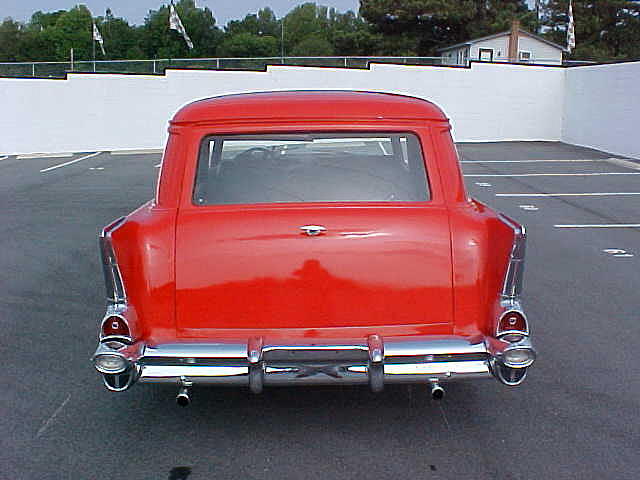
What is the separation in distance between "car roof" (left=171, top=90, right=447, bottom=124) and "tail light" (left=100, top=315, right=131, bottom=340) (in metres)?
1.17

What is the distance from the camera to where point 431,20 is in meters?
51.3

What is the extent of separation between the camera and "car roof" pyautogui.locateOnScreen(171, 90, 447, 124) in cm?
429

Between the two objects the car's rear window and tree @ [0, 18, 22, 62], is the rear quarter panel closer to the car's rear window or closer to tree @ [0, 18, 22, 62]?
the car's rear window

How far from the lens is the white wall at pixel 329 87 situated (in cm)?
2589

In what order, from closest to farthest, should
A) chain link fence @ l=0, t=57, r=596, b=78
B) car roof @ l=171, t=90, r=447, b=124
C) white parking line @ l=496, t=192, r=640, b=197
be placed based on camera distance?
car roof @ l=171, t=90, r=447, b=124 < white parking line @ l=496, t=192, r=640, b=197 < chain link fence @ l=0, t=57, r=596, b=78

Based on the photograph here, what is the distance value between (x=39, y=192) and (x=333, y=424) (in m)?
11.9

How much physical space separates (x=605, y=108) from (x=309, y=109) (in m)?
20.3

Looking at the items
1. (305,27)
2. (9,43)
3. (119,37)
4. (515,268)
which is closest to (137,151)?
(515,268)

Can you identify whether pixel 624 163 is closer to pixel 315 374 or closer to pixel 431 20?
pixel 315 374

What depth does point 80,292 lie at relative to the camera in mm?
7137

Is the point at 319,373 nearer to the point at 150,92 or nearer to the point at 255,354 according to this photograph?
the point at 255,354

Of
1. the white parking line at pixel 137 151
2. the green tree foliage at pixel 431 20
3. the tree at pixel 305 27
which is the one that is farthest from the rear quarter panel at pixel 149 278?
the tree at pixel 305 27

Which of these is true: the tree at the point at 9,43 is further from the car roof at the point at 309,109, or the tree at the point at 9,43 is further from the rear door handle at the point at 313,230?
the rear door handle at the point at 313,230

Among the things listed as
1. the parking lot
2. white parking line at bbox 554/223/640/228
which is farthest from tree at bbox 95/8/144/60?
the parking lot
